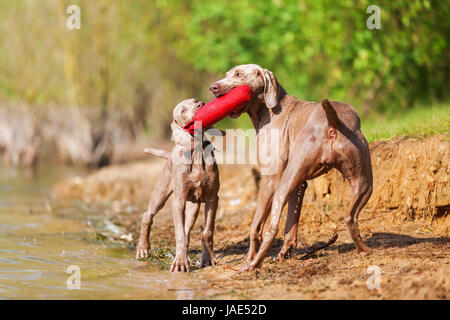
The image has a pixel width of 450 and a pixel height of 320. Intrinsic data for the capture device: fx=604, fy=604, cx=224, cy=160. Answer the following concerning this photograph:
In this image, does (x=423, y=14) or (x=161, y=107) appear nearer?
(x=423, y=14)

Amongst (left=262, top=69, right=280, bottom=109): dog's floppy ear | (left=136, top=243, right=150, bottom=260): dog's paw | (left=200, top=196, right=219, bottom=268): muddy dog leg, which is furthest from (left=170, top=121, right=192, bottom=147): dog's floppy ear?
(left=136, top=243, right=150, bottom=260): dog's paw

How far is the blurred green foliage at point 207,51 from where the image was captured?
1755 cm

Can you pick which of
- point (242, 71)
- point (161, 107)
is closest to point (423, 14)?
point (242, 71)

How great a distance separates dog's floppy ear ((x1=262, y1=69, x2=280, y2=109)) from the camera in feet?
24.0

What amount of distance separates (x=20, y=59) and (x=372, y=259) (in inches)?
914

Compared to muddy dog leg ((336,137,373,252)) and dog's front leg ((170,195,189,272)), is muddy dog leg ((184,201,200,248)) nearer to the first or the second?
dog's front leg ((170,195,189,272))


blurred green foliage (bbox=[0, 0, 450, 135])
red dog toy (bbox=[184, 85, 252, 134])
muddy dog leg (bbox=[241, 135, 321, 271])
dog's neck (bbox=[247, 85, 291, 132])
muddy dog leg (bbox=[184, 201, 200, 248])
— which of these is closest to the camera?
muddy dog leg (bbox=[241, 135, 321, 271])

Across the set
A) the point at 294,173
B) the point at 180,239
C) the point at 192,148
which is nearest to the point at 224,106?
the point at 192,148

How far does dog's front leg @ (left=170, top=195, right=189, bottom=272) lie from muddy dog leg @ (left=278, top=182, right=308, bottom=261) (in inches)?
46.9

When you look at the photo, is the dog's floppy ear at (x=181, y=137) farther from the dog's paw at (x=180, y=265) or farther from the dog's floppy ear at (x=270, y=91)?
the dog's paw at (x=180, y=265)

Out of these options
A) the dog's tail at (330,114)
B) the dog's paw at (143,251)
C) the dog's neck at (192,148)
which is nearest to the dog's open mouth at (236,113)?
the dog's neck at (192,148)

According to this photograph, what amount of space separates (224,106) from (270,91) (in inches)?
23.5

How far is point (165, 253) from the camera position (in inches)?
340
